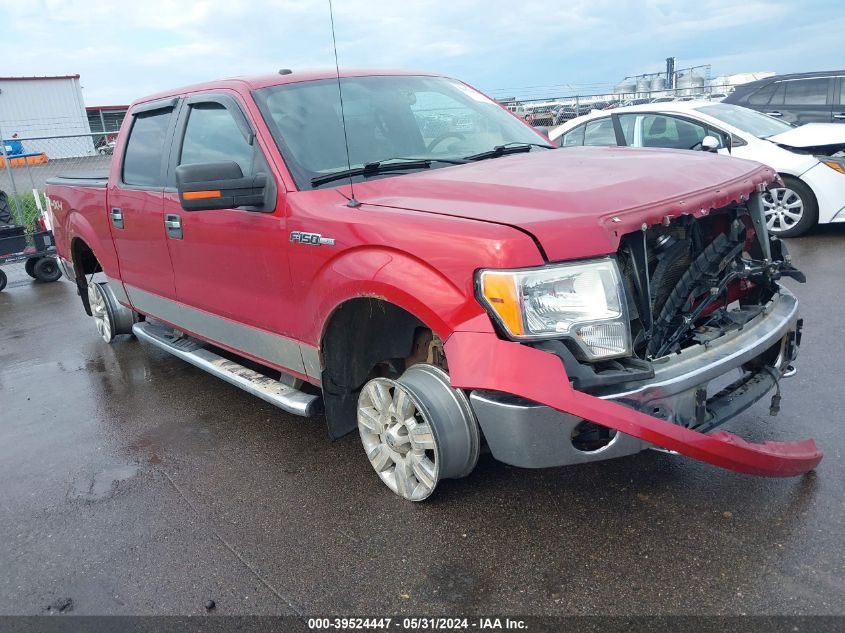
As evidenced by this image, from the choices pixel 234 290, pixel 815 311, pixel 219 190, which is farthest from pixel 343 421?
pixel 815 311

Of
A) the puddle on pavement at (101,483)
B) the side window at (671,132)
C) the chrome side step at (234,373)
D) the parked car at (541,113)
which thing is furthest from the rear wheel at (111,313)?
the parked car at (541,113)

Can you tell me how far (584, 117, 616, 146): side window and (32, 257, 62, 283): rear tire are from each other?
284 inches

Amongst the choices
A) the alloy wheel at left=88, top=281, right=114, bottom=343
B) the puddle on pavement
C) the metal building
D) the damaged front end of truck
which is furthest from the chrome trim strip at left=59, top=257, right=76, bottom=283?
the metal building

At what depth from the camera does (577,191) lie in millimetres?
2893

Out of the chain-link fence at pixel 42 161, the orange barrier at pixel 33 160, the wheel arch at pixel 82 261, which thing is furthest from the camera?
the orange barrier at pixel 33 160

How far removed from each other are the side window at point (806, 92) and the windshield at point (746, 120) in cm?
282

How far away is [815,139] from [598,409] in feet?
23.9

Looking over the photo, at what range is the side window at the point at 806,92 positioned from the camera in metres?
11.4

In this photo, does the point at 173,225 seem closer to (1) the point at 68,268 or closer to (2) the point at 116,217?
(2) the point at 116,217

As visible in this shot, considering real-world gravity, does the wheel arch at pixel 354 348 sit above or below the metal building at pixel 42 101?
below

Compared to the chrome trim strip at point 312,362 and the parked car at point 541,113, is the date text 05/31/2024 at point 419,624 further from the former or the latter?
the parked car at point 541,113

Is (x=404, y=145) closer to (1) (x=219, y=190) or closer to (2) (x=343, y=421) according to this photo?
(1) (x=219, y=190)

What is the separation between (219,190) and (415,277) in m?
1.13

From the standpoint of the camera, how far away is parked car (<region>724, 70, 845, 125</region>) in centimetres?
1126
